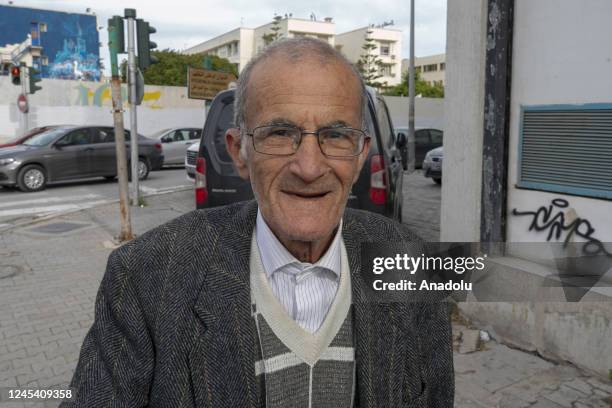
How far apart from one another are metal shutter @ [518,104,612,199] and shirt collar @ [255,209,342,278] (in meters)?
2.87

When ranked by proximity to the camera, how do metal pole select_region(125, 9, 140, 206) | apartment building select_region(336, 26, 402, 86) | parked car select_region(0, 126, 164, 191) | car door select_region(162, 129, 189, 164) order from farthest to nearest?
1. apartment building select_region(336, 26, 402, 86)
2. car door select_region(162, 129, 189, 164)
3. parked car select_region(0, 126, 164, 191)
4. metal pole select_region(125, 9, 140, 206)

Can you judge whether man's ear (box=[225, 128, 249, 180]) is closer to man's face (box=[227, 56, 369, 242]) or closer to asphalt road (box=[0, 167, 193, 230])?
man's face (box=[227, 56, 369, 242])

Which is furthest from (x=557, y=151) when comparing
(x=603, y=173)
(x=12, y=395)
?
(x=12, y=395)

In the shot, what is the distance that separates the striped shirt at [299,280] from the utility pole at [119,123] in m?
6.60

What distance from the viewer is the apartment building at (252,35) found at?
259ft

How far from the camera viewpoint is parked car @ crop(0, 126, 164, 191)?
13281 mm

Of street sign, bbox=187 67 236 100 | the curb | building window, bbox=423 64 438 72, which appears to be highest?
building window, bbox=423 64 438 72

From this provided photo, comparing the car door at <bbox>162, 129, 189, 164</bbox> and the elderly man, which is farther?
the car door at <bbox>162, 129, 189, 164</bbox>

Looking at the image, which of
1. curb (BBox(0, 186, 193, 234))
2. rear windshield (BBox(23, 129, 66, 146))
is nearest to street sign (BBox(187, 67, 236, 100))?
curb (BBox(0, 186, 193, 234))

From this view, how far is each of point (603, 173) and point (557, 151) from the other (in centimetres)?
41

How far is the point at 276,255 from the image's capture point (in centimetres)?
162

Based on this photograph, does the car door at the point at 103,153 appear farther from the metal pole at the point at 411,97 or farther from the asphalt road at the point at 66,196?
the metal pole at the point at 411,97

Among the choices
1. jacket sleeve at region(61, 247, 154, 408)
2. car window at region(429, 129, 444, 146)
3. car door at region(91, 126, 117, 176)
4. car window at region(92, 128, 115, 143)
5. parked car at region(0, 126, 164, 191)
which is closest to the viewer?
jacket sleeve at region(61, 247, 154, 408)

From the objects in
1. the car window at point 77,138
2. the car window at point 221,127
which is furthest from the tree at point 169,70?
the car window at point 221,127
